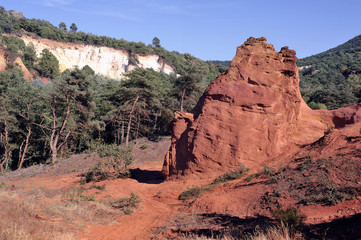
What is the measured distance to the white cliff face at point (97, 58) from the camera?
76.8 m

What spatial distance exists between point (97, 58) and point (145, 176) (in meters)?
72.4

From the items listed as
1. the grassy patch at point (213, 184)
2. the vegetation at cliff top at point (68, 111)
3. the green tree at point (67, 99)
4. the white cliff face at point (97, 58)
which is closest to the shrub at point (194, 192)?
the grassy patch at point (213, 184)

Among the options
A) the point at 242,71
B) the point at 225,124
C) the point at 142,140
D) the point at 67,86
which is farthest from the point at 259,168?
the point at 142,140

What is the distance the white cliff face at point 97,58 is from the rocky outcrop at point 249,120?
68.0m

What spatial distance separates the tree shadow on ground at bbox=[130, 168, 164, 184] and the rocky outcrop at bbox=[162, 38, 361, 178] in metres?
1.95

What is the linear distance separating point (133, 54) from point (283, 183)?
81.1m

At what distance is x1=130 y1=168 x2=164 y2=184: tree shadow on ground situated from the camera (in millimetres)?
15778

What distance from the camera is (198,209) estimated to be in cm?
960

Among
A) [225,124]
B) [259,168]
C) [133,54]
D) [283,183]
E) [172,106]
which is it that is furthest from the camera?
[133,54]

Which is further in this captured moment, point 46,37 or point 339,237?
point 46,37

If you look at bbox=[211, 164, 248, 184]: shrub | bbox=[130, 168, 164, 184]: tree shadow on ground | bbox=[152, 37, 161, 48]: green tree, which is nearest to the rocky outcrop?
bbox=[211, 164, 248, 184]: shrub

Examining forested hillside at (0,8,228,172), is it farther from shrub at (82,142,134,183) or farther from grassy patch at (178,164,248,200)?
grassy patch at (178,164,248,200)

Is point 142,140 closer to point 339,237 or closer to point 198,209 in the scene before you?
point 198,209

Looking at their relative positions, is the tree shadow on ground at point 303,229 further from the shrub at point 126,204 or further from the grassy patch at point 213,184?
the shrub at point 126,204
